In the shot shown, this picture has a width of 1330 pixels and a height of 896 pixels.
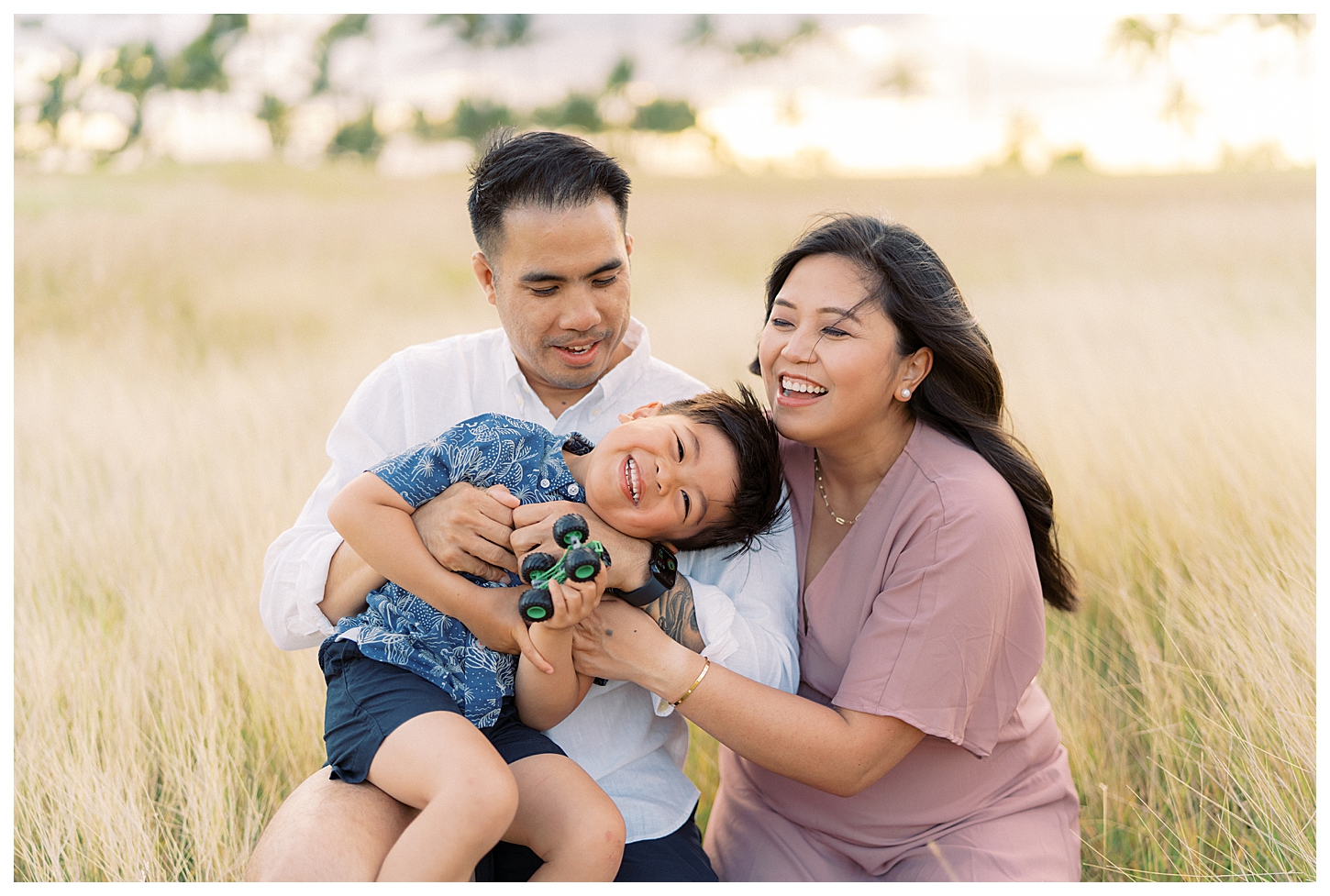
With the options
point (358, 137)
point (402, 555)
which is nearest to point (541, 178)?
point (402, 555)

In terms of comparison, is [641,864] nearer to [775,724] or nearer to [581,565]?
[775,724]

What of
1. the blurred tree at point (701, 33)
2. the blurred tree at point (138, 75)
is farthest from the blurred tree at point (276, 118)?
the blurred tree at point (701, 33)

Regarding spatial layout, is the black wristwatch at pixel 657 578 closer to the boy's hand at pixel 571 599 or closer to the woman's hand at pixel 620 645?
the woman's hand at pixel 620 645

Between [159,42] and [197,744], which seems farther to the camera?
[159,42]

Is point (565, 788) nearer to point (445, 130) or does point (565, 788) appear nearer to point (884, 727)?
point (884, 727)

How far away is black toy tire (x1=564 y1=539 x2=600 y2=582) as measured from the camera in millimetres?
2316

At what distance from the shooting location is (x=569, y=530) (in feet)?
7.93

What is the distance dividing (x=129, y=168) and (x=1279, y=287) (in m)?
17.5

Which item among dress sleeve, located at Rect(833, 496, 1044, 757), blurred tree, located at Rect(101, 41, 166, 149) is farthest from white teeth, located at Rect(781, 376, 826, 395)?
blurred tree, located at Rect(101, 41, 166, 149)

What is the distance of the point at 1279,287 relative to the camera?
26.0 ft

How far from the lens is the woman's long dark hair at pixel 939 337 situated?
2658 mm

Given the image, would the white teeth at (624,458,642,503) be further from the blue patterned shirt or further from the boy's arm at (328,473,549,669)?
the boy's arm at (328,473,549,669)
